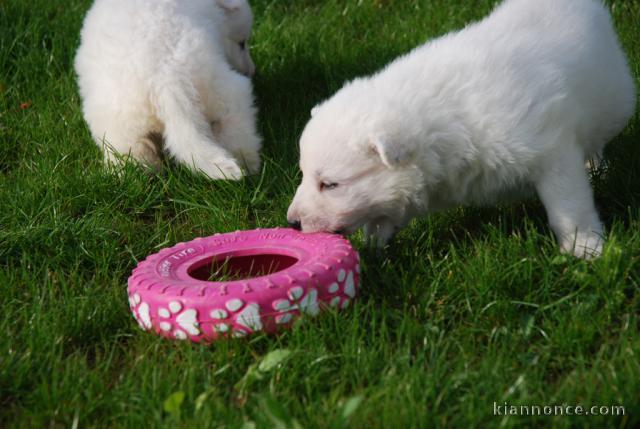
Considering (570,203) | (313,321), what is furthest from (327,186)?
(570,203)

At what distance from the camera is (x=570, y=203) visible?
317 cm

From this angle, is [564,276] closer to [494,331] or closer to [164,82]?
[494,331]

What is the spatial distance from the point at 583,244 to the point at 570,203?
17 cm

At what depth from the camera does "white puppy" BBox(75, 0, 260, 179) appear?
12.9ft

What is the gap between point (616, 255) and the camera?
2840 millimetres

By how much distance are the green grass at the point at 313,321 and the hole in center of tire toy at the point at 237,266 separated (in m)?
0.34

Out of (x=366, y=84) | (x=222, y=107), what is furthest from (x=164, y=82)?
(x=366, y=84)

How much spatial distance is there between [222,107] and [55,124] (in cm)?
134

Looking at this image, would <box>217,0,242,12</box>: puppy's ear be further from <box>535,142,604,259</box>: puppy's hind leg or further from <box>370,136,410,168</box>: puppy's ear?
<box>535,142,604,259</box>: puppy's hind leg

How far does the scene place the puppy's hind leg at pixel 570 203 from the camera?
3.15 meters

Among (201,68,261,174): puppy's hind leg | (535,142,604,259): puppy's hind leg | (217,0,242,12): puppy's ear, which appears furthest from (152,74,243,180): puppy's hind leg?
(535,142,604,259): puppy's hind leg

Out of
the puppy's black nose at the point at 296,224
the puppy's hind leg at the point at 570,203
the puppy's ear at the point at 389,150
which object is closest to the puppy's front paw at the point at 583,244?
the puppy's hind leg at the point at 570,203

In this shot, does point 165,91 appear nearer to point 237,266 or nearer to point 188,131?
point 188,131

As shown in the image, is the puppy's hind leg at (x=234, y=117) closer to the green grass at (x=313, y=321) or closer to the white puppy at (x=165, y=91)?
the white puppy at (x=165, y=91)
